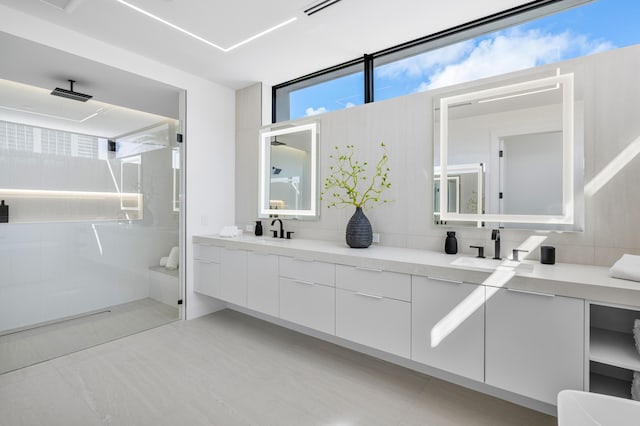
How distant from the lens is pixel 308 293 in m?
2.55

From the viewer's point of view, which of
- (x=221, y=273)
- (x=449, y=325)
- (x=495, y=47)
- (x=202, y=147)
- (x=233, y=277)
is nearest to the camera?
(x=449, y=325)

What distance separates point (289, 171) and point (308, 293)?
1.50 metres

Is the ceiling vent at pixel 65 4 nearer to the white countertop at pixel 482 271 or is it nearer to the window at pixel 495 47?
the window at pixel 495 47

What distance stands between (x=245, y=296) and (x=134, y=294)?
1.30 metres

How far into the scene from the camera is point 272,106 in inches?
153

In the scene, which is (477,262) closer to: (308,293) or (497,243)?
(497,243)

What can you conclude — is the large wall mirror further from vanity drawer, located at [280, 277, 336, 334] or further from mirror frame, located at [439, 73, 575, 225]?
vanity drawer, located at [280, 277, 336, 334]

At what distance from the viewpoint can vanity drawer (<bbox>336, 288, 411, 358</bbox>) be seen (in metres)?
2.05

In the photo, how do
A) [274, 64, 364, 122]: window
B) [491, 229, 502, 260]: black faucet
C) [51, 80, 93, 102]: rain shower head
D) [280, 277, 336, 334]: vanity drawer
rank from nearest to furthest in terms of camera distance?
[491, 229, 502, 260]: black faucet
[280, 277, 336, 334]: vanity drawer
[51, 80, 93, 102]: rain shower head
[274, 64, 364, 122]: window

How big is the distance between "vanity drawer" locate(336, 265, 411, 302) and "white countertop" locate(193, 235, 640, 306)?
0.15 feet

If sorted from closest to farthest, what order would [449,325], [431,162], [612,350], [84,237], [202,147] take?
[612,350] → [449,325] → [431,162] → [84,237] → [202,147]

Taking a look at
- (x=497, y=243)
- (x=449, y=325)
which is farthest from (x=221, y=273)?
(x=497, y=243)

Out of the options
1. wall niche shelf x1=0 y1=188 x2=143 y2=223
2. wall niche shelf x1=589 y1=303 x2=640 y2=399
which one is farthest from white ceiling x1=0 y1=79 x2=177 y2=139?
wall niche shelf x1=589 y1=303 x2=640 y2=399

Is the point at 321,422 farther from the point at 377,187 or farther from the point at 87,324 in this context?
the point at 87,324
